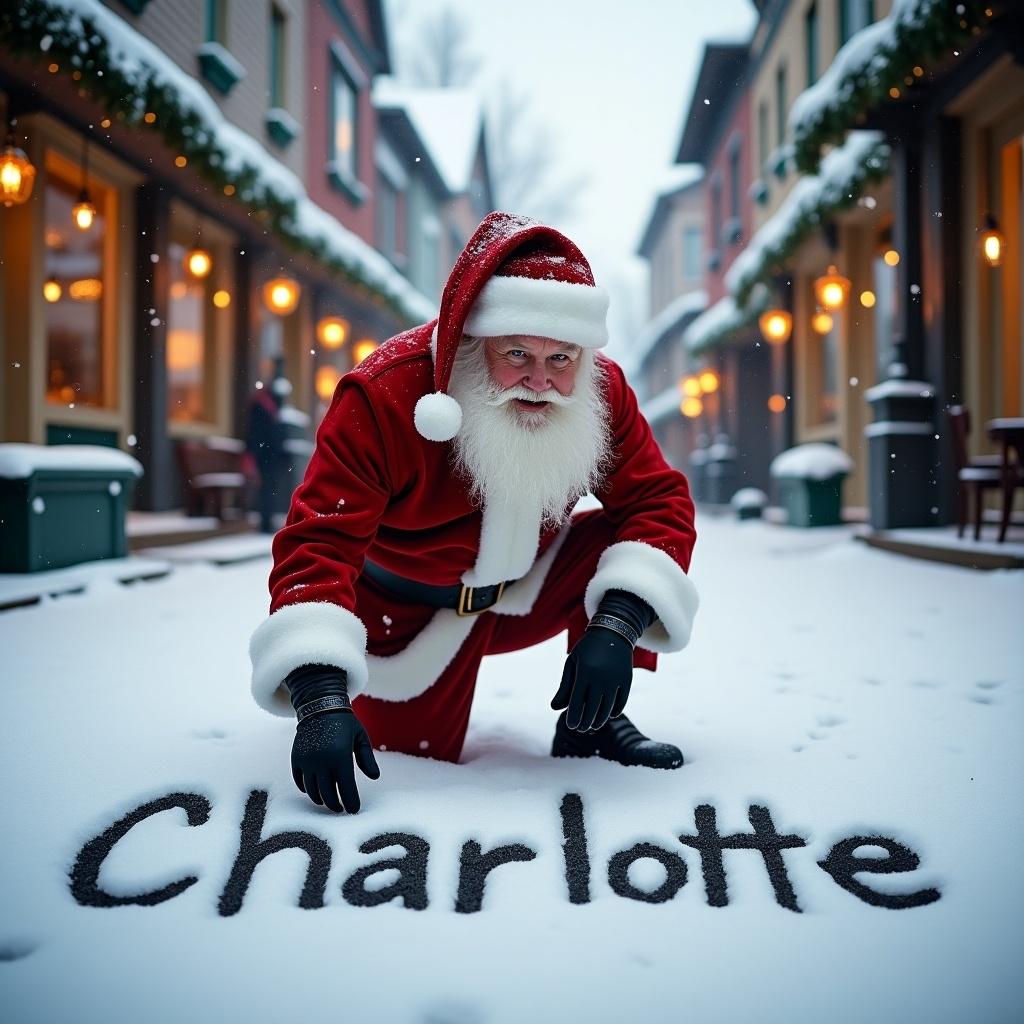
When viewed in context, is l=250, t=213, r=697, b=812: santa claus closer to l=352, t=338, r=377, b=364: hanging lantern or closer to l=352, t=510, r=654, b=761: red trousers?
l=352, t=510, r=654, b=761: red trousers

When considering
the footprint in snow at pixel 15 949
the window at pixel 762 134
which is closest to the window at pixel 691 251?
the window at pixel 762 134

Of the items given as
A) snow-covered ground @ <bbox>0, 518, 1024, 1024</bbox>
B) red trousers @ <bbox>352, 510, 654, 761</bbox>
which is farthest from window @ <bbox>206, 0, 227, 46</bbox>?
red trousers @ <bbox>352, 510, 654, 761</bbox>

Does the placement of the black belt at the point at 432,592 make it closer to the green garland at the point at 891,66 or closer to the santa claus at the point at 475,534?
the santa claus at the point at 475,534

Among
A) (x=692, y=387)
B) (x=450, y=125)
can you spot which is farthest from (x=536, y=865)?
(x=450, y=125)

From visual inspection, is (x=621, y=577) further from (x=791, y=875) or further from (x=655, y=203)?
(x=655, y=203)

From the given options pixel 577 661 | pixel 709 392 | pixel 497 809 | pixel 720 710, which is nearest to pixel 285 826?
pixel 497 809
